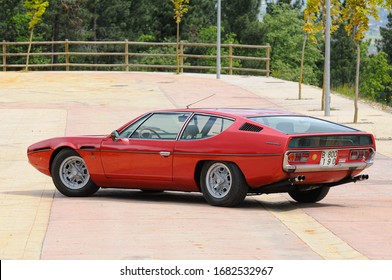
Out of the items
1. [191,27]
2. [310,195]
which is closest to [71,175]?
[310,195]

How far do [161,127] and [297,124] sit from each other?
194cm

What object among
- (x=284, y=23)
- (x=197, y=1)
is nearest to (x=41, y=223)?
(x=197, y=1)

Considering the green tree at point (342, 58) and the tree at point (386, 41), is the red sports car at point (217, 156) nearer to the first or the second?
the green tree at point (342, 58)

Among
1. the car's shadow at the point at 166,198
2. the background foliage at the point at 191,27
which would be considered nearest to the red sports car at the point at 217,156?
the car's shadow at the point at 166,198

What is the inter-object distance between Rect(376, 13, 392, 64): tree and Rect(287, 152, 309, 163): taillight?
323 ft

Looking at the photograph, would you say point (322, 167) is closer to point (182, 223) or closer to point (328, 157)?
point (328, 157)

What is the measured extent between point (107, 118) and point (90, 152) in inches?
661

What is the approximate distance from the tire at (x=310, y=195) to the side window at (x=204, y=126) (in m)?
1.52

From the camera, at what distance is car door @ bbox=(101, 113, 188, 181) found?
15.1 meters

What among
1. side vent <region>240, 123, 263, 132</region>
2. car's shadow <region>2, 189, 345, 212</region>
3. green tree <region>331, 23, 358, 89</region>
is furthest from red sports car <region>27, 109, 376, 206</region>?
green tree <region>331, 23, 358, 89</region>

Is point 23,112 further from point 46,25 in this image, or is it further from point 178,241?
point 46,25

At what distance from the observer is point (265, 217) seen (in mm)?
13695

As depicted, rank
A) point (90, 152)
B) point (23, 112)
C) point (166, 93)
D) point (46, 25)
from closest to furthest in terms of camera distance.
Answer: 1. point (90, 152)
2. point (23, 112)
3. point (166, 93)
4. point (46, 25)

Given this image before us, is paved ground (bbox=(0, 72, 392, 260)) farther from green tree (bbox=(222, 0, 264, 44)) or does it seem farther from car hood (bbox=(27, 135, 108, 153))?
green tree (bbox=(222, 0, 264, 44))
